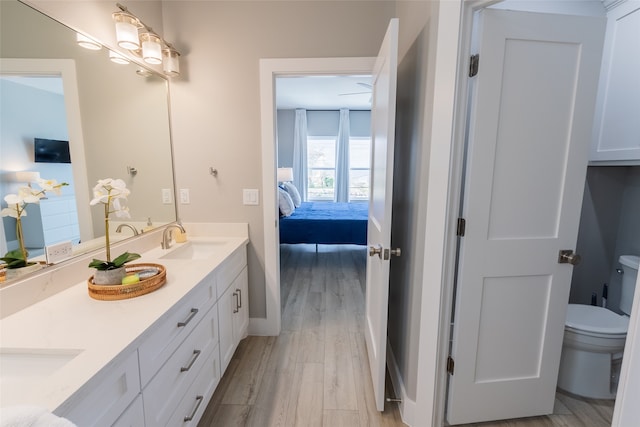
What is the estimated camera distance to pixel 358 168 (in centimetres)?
657

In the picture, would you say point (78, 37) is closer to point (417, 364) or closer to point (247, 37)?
point (247, 37)

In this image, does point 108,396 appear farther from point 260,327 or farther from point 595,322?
point 595,322

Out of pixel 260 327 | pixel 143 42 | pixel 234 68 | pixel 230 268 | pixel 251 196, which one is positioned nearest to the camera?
pixel 143 42

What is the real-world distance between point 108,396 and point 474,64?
1782 millimetres

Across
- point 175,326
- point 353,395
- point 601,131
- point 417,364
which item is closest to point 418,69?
point 601,131

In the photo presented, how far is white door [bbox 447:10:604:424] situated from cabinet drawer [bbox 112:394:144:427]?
1.36m

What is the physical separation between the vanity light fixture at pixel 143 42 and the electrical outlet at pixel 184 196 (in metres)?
0.81

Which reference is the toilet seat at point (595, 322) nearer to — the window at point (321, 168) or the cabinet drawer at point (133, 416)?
the cabinet drawer at point (133, 416)

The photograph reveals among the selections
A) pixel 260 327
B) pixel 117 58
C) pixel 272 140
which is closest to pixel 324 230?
pixel 260 327

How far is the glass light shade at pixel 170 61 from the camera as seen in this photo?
6.21 ft

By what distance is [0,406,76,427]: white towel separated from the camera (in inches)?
21.0

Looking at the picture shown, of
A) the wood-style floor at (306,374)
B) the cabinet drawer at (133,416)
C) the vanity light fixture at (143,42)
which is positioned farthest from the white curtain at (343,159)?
the cabinet drawer at (133,416)

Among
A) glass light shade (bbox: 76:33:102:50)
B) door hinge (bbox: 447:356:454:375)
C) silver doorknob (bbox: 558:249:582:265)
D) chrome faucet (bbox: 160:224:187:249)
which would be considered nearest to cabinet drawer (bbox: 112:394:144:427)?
chrome faucet (bbox: 160:224:187:249)

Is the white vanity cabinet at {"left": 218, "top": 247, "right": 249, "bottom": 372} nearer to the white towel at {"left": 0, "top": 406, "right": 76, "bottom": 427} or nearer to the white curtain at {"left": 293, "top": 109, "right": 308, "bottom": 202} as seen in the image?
the white towel at {"left": 0, "top": 406, "right": 76, "bottom": 427}
